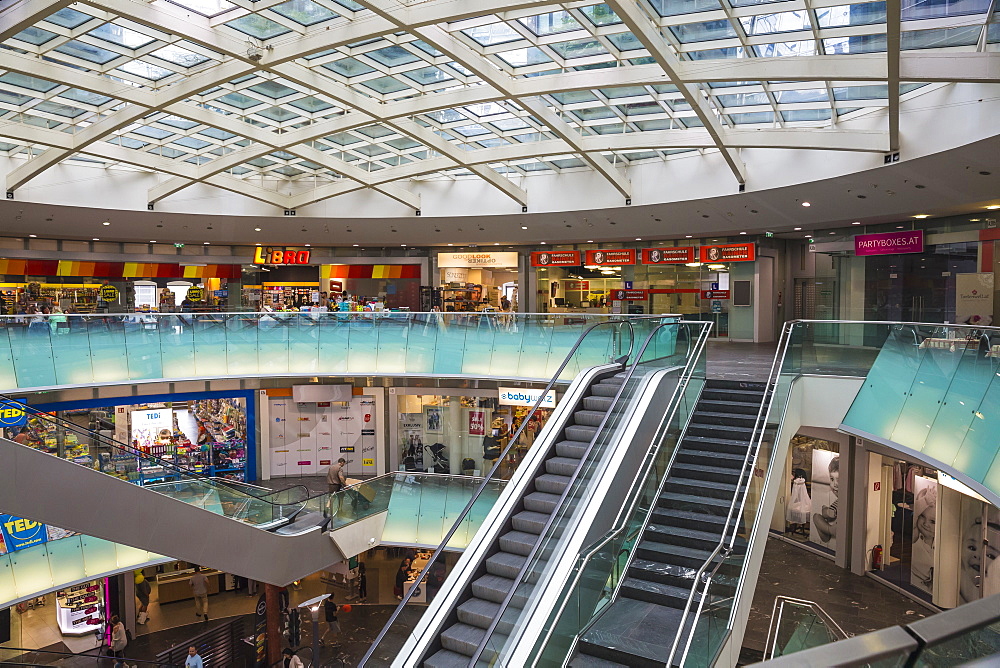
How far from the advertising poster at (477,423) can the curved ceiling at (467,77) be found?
6.56m

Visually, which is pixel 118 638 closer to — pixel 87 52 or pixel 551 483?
pixel 551 483

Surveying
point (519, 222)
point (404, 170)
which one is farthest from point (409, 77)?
point (519, 222)

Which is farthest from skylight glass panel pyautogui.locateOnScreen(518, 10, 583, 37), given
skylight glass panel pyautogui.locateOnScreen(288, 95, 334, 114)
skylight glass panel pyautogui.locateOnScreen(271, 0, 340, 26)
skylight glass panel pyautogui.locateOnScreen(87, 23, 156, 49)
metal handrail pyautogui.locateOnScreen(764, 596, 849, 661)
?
metal handrail pyautogui.locateOnScreen(764, 596, 849, 661)

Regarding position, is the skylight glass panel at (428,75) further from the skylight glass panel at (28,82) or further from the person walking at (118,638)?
the person walking at (118,638)

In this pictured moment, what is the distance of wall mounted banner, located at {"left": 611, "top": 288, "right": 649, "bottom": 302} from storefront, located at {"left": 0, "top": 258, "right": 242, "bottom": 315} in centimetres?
1524

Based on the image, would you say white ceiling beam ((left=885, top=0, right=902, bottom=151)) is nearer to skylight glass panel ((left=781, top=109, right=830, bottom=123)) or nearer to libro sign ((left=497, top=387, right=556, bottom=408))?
skylight glass panel ((left=781, top=109, right=830, bottom=123))

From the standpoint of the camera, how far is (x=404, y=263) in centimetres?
2925

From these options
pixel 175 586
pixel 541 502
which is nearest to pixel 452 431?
pixel 175 586

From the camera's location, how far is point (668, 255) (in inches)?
1001

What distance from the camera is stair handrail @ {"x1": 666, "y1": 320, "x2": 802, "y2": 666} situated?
682 centimetres

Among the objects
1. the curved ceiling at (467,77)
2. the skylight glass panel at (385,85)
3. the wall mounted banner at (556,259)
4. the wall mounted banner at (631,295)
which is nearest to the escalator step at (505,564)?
the curved ceiling at (467,77)

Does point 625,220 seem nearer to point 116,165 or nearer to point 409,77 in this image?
point 409,77

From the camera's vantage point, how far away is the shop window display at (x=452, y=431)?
64.4ft

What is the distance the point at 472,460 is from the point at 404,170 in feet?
28.2
